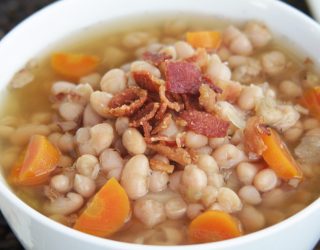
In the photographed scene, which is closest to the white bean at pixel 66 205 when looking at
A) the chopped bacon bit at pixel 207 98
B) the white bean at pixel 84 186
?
the white bean at pixel 84 186

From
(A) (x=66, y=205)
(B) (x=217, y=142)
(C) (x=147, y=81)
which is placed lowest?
(A) (x=66, y=205)

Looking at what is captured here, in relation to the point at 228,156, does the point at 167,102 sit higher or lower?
higher

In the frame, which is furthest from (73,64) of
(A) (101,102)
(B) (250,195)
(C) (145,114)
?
(B) (250,195)

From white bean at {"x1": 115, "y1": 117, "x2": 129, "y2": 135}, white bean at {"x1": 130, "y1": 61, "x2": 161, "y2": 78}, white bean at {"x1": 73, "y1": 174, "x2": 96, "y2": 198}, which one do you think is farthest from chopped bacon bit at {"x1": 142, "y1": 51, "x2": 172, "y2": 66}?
white bean at {"x1": 73, "y1": 174, "x2": 96, "y2": 198}

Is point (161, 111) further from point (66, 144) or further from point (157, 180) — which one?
point (66, 144)

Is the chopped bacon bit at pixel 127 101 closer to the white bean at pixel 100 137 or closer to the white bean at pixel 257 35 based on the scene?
the white bean at pixel 100 137

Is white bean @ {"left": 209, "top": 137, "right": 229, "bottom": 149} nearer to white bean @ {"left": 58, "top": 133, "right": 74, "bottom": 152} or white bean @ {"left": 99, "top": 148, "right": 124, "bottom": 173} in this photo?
white bean @ {"left": 99, "top": 148, "right": 124, "bottom": 173}

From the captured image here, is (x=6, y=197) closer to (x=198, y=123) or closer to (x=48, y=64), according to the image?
(x=198, y=123)
